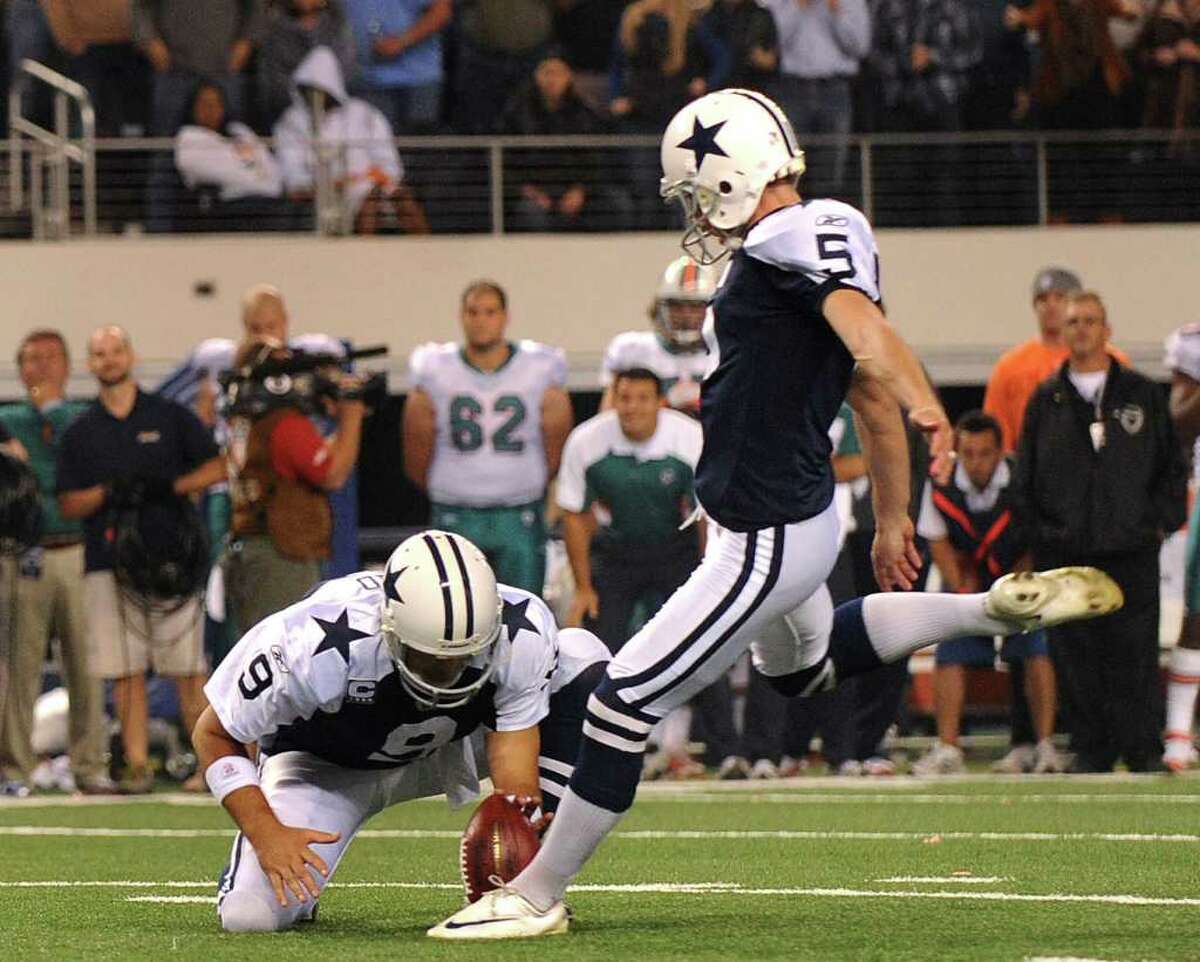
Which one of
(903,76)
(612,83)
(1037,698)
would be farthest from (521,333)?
(1037,698)

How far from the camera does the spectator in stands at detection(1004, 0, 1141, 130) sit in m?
14.7

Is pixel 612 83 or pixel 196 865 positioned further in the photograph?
pixel 612 83

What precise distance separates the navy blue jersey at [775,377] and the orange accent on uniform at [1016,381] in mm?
6012

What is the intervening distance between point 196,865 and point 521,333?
8398 millimetres

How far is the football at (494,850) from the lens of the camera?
497 centimetres

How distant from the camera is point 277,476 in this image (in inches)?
381

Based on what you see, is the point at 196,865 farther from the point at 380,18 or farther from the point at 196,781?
the point at 380,18

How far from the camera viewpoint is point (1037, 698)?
10.3 metres

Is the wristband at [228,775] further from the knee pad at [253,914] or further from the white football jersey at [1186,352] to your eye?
the white football jersey at [1186,352]

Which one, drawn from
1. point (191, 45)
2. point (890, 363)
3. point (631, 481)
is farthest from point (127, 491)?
point (890, 363)

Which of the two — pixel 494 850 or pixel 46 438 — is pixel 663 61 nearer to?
pixel 46 438

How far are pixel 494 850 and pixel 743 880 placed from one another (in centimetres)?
115

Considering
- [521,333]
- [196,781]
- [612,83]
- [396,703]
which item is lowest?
[196,781]

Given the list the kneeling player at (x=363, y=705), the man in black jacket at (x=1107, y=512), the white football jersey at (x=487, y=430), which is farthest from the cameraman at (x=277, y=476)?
the kneeling player at (x=363, y=705)
